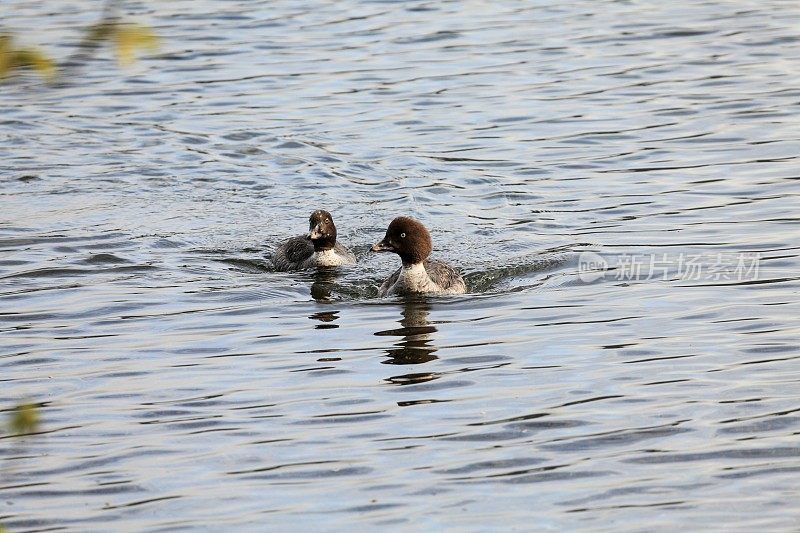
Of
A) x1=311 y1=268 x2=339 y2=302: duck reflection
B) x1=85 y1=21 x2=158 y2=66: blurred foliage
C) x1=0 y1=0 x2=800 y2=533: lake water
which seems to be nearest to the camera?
x1=85 y1=21 x2=158 y2=66: blurred foliage

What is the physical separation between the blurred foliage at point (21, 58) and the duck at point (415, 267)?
9652 millimetres

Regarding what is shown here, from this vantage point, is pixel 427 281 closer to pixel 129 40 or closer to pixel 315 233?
pixel 315 233

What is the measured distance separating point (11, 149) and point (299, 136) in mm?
4093

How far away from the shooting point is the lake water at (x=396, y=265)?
8.02 m

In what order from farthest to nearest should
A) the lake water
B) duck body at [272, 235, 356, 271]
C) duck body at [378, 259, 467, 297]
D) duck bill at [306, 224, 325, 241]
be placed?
1. duck body at [272, 235, 356, 271]
2. duck bill at [306, 224, 325, 241]
3. duck body at [378, 259, 467, 297]
4. the lake water

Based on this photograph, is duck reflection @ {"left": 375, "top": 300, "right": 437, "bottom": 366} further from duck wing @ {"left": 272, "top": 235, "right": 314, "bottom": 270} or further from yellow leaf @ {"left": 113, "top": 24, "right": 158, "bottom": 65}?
yellow leaf @ {"left": 113, "top": 24, "right": 158, "bottom": 65}

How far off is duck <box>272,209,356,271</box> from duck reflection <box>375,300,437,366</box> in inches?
71.7

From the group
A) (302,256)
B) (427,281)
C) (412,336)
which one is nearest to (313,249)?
(302,256)

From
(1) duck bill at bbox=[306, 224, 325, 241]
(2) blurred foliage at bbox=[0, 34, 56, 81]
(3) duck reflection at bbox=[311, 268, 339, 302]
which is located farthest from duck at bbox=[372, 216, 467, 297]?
(2) blurred foliage at bbox=[0, 34, 56, 81]

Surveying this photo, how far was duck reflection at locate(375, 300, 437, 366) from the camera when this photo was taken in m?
10.8

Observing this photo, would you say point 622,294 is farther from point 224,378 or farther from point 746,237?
point 224,378

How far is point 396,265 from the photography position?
15578mm

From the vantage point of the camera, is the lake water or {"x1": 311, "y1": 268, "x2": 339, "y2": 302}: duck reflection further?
{"x1": 311, "y1": 268, "x2": 339, "y2": 302}: duck reflection

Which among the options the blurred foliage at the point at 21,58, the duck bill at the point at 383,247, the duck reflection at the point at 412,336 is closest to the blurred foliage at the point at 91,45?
the blurred foliage at the point at 21,58
